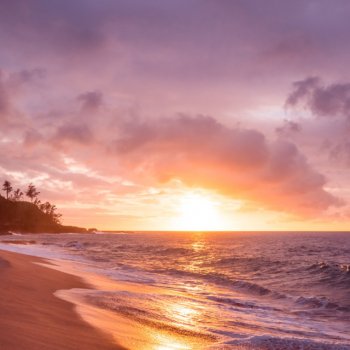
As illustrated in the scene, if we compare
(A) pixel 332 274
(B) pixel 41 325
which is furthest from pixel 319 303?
(B) pixel 41 325

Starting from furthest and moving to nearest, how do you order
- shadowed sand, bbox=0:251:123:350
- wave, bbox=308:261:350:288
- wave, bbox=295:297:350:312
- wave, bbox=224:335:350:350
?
wave, bbox=308:261:350:288
wave, bbox=295:297:350:312
wave, bbox=224:335:350:350
shadowed sand, bbox=0:251:123:350

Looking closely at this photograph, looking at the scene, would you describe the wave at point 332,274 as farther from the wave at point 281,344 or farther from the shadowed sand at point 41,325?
the shadowed sand at point 41,325

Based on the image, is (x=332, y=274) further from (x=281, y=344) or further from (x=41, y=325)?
(x=41, y=325)

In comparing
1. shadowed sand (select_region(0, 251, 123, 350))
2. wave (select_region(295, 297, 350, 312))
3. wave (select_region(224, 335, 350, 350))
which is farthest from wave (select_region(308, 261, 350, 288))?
shadowed sand (select_region(0, 251, 123, 350))

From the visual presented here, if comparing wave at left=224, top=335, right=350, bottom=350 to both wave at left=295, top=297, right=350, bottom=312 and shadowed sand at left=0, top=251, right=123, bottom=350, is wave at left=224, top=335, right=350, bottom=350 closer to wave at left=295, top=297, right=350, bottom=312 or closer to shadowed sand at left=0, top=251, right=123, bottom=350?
shadowed sand at left=0, top=251, right=123, bottom=350

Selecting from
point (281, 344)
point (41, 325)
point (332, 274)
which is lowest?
point (332, 274)

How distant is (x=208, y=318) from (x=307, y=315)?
6.83 m

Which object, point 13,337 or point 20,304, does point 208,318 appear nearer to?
point 20,304

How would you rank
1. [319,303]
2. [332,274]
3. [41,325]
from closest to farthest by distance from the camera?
[41,325] < [319,303] < [332,274]

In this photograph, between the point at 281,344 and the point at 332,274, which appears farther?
the point at 332,274

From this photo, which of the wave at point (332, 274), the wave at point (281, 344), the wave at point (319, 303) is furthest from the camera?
the wave at point (332, 274)

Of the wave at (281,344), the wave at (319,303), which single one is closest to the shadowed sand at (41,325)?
the wave at (281,344)

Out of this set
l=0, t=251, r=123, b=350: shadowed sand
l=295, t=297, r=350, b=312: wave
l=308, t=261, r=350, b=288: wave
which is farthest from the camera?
l=308, t=261, r=350, b=288: wave

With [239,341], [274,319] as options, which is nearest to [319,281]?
[274,319]
